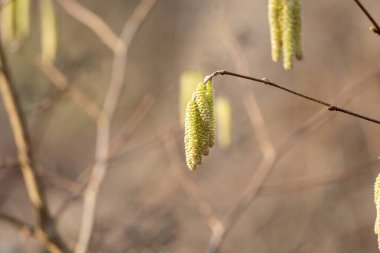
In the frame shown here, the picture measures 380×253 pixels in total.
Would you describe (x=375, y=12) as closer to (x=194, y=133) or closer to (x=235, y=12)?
(x=235, y=12)

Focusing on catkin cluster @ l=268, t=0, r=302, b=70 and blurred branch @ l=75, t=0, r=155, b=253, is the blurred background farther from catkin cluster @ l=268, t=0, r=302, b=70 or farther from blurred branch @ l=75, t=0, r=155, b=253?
catkin cluster @ l=268, t=0, r=302, b=70

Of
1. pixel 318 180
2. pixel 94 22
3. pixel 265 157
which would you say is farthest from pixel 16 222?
pixel 318 180

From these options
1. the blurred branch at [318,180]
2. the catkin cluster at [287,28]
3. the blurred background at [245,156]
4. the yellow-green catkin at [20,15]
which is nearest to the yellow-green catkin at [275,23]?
the catkin cluster at [287,28]

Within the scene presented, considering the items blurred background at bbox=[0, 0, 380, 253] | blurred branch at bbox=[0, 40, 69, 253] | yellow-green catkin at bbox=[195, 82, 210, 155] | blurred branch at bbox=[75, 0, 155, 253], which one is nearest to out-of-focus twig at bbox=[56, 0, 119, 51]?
blurred branch at bbox=[75, 0, 155, 253]

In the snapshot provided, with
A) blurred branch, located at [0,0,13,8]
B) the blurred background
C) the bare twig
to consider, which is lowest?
the bare twig

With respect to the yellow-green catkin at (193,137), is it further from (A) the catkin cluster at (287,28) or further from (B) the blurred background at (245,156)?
(B) the blurred background at (245,156)

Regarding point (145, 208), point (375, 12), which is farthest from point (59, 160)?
point (145, 208)
